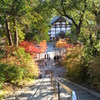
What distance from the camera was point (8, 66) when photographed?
33.2ft

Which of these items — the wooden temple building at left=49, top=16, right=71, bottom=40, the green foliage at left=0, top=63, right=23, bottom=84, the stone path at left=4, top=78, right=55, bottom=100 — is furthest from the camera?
the wooden temple building at left=49, top=16, right=71, bottom=40

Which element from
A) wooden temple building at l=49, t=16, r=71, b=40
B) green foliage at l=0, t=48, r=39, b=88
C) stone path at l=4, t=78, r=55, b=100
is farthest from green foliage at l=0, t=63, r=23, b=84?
wooden temple building at l=49, t=16, r=71, b=40

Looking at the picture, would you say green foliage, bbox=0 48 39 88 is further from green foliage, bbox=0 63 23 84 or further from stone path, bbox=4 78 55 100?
stone path, bbox=4 78 55 100

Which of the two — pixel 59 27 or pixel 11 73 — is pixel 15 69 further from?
pixel 59 27

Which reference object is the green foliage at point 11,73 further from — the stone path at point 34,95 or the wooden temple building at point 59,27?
the wooden temple building at point 59,27

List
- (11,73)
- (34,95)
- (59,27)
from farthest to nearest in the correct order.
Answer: (59,27) < (11,73) < (34,95)

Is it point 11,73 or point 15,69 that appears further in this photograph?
point 15,69

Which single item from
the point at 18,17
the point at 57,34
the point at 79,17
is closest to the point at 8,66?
the point at 18,17

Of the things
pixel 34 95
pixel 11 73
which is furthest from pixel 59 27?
pixel 34 95

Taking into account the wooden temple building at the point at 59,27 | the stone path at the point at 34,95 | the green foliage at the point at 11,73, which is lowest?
the stone path at the point at 34,95

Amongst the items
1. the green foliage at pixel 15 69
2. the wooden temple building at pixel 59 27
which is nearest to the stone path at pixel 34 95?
the green foliage at pixel 15 69

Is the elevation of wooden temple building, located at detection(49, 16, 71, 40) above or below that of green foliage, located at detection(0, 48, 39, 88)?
above

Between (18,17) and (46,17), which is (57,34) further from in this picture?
(18,17)

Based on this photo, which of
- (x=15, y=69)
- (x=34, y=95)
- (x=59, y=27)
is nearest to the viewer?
(x=34, y=95)
